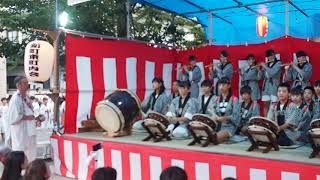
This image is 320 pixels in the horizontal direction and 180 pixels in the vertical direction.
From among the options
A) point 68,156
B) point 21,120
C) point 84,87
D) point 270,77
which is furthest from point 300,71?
point 21,120

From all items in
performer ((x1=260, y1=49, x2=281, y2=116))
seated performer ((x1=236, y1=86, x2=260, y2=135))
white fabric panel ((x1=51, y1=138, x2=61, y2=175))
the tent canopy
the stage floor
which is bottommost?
white fabric panel ((x1=51, y1=138, x2=61, y2=175))

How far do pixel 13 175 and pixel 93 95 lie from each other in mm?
4734

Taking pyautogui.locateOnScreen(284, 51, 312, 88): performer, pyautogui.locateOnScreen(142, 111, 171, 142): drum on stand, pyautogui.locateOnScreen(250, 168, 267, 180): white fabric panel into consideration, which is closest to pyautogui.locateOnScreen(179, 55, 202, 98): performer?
pyautogui.locateOnScreen(284, 51, 312, 88): performer

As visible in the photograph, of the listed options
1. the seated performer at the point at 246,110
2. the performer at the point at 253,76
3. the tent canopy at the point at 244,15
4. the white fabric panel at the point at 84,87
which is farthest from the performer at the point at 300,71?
the white fabric panel at the point at 84,87

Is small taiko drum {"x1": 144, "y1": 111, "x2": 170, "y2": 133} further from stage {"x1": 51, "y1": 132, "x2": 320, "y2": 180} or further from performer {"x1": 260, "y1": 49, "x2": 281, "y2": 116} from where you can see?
performer {"x1": 260, "y1": 49, "x2": 281, "y2": 116}

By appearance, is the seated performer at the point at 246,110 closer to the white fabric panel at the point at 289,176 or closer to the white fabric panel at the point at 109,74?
the white fabric panel at the point at 289,176

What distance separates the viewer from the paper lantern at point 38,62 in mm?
7094

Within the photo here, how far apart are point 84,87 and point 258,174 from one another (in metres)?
4.08

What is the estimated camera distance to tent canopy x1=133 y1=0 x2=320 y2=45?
30.0 feet

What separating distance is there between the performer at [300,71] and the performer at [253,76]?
61 centimetres

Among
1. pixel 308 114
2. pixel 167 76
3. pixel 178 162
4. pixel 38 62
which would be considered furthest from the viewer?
pixel 167 76

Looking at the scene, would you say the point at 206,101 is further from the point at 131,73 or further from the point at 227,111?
the point at 131,73

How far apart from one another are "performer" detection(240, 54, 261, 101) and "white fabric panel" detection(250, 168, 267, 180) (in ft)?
11.4

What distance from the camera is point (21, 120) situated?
632 centimetres
